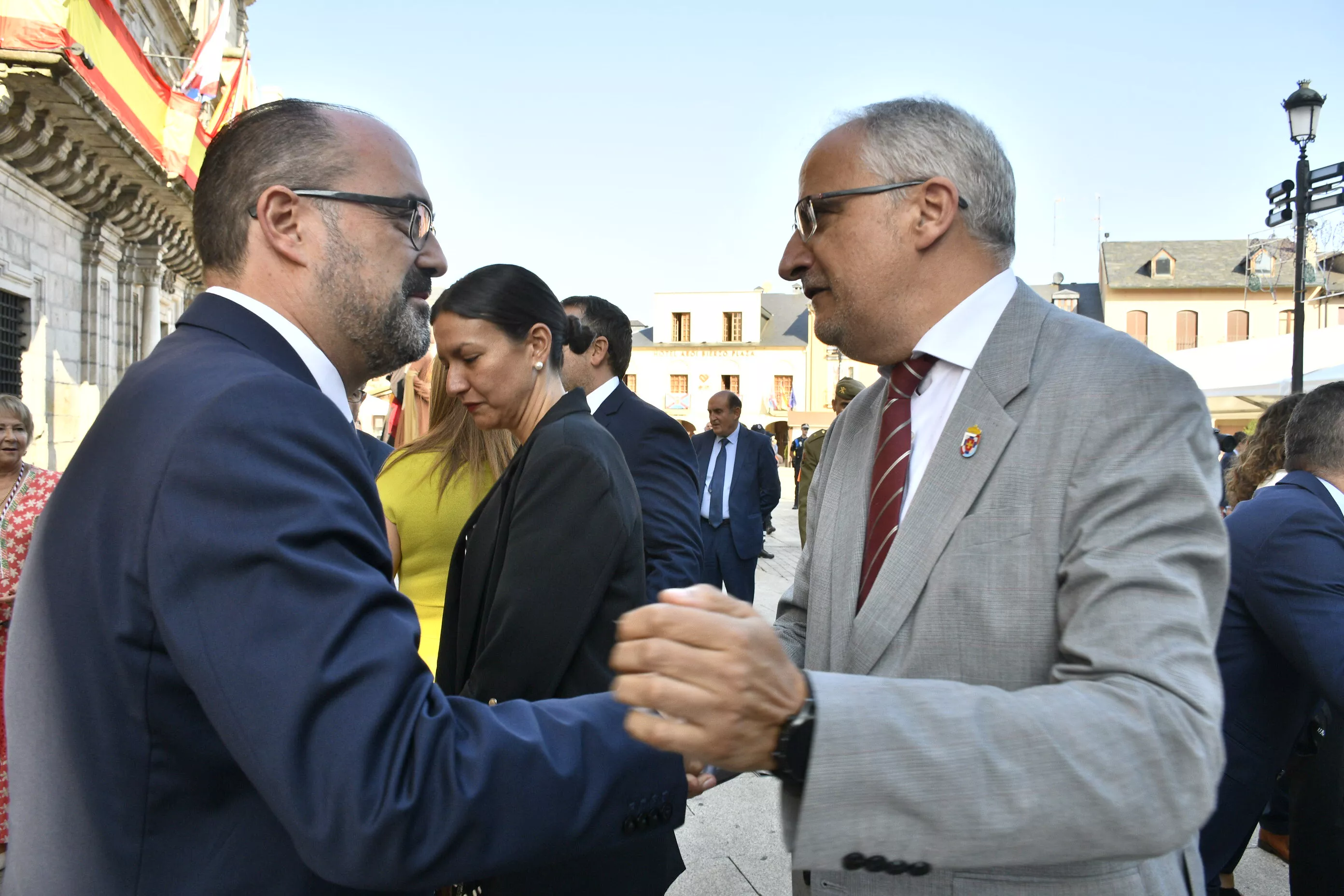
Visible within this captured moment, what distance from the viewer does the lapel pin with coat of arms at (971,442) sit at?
1.43m

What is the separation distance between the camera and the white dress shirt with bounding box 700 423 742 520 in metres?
7.88

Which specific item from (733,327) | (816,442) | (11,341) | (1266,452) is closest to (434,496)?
(1266,452)

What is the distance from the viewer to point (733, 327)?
175 feet

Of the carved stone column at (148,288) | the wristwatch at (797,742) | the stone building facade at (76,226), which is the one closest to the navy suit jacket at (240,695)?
the wristwatch at (797,742)

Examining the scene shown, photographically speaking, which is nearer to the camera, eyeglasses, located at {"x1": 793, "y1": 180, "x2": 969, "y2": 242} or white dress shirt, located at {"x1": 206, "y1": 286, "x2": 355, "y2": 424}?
white dress shirt, located at {"x1": 206, "y1": 286, "x2": 355, "y2": 424}

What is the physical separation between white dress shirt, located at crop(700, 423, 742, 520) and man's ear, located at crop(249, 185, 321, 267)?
6.20 m

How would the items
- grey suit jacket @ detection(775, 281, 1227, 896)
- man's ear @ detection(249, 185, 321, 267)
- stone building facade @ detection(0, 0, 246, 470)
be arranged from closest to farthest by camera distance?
grey suit jacket @ detection(775, 281, 1227, 896), man's ear @ detection(249, 185, 321, 267), stone building facade @ detection(0, 0, 246, 470)

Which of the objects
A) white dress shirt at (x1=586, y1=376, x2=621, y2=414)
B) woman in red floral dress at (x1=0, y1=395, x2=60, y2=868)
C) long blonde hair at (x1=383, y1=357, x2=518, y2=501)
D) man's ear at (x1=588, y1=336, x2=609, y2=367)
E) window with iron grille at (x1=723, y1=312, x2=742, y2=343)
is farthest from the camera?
window with iron grille at (x1=723, y1=312, x2=742, y2=343)

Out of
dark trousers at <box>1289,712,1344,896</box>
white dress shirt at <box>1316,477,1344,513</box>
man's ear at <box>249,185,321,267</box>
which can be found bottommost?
dark trousers at <box>1289,712,1344,896</box>

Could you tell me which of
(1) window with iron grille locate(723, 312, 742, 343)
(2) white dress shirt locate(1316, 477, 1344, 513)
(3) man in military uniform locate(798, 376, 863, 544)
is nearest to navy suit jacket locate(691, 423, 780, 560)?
(3) man in military uniform locate(798, 376, 863, 544)

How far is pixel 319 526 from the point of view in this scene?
3.87 ft

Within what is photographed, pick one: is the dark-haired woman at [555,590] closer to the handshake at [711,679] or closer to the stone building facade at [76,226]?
the handshake at [711,679]

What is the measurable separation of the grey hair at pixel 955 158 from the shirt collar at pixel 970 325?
84 mm

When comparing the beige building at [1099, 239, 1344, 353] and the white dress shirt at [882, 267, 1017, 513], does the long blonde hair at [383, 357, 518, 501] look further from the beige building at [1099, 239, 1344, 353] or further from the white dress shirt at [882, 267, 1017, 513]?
the beige building at [1099, 239, 1344, 353]
